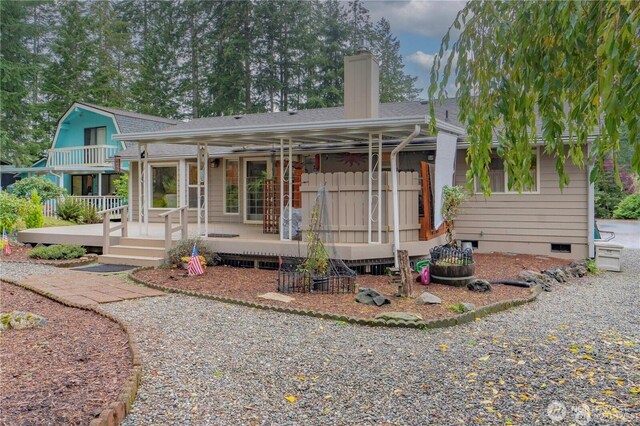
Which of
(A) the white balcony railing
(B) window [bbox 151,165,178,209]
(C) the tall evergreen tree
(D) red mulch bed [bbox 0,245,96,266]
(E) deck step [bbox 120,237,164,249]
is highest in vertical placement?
(C) the tall evergreen tree

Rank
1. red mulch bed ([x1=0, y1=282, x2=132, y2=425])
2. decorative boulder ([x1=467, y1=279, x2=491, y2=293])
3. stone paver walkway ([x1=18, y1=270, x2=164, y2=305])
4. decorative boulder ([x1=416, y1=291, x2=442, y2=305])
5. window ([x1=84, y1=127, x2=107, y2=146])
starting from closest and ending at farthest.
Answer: red mulch bed ([x1=0, y1=282, x2=132, y2=425])
decorative boulder ([x1=416, y1=291, x2=442, y2=305])
stone paver walkway ([x1=18, y1=270, x2=164, y2=305])
decorative boulder ([x1=467, y1=279, x2=491, y2=293])
window ([x1=84, y1=127, x2=107, y2=146])

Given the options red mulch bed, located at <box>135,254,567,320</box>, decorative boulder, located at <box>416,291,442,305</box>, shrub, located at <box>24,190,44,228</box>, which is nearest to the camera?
red mulch bed, located at <box>135,254,567,320</box>

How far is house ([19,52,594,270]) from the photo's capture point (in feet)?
26.0

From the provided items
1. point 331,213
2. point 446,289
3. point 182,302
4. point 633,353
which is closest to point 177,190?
point 331,213

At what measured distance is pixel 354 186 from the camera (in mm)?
7898

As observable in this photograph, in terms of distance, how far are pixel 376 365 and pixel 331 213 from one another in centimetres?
425

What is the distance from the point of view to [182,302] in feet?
20.3

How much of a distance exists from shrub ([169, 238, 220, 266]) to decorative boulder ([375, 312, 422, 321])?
417 cm

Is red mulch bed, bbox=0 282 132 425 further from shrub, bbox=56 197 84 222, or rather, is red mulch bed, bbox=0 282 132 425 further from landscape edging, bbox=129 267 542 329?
shrub, bbox=56 197 84 222

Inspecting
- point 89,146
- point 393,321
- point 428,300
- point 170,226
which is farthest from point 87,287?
point 89,146

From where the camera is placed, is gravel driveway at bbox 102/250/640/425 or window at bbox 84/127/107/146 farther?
window at bbox 84/127/107/146

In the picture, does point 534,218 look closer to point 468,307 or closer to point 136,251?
point 468,307

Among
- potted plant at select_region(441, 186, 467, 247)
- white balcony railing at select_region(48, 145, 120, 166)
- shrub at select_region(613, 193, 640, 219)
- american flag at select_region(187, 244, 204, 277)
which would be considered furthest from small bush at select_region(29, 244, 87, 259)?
shrub at select_region(613, 193, 640, 219)

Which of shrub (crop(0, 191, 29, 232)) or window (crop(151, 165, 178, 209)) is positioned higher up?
window (crop(151, 165, 178, 209))
